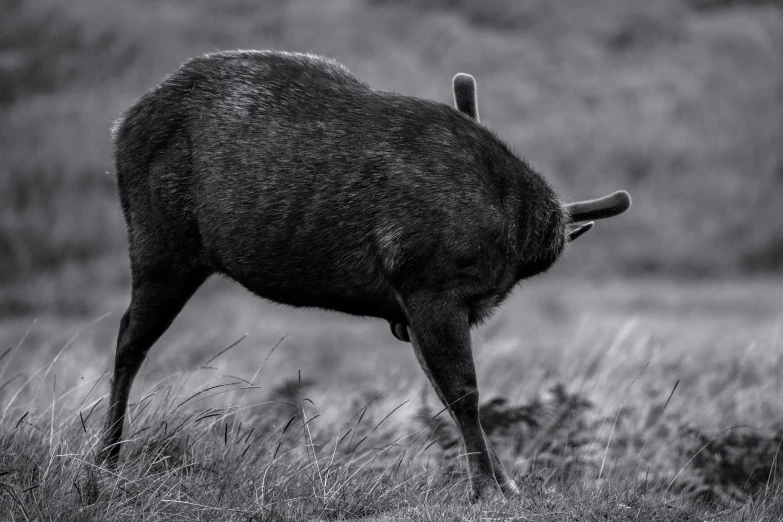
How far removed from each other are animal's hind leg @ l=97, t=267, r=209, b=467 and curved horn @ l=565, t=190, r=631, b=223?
1.73m

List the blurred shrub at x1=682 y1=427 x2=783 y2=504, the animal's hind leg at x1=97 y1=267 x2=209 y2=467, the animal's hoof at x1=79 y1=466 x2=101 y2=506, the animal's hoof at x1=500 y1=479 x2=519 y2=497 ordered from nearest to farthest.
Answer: the animal's hoof at x1=79 y1=466 x2=101 y2=506 < the animal's hoof at x1=500 y1=479 x2=519 y2=497 < the animal's hind leg at x1=97 y1=267 x2=209 y2=467 < the blurred shrub at x1=682 y1=427 x2=783 y2=504

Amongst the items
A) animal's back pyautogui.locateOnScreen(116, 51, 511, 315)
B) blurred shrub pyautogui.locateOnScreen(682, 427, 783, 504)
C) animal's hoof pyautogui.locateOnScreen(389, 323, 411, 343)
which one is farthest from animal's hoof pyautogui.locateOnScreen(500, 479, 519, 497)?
blurred shrub pyautogui.locateOnScreen(682, 427, 783, 504)

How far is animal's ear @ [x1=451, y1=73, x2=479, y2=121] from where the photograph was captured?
15.8ft

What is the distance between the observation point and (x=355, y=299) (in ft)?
14.4

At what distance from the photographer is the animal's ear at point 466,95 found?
4.80 metres

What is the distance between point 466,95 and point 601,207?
0.83 metres

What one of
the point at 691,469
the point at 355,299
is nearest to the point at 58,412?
the point at 355,299

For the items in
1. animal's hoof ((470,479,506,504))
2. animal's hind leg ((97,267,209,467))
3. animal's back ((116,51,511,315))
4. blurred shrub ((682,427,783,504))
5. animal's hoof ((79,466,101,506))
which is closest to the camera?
animal's hoof ((79,466,101,506))

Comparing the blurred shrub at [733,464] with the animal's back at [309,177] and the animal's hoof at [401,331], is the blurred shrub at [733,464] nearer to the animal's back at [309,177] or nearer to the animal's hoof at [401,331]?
the animal's hoof at [401,331]

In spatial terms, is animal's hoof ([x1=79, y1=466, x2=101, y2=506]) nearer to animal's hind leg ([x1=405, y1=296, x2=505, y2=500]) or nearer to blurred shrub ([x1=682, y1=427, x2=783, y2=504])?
animal's hind leg ([x1=405, y1=296, x2=505, y2=500])

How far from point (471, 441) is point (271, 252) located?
1.17 meters

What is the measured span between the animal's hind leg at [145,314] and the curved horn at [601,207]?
1.73 metres

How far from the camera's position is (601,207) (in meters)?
4.67

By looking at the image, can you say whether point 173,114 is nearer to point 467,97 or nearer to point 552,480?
point 467,97
